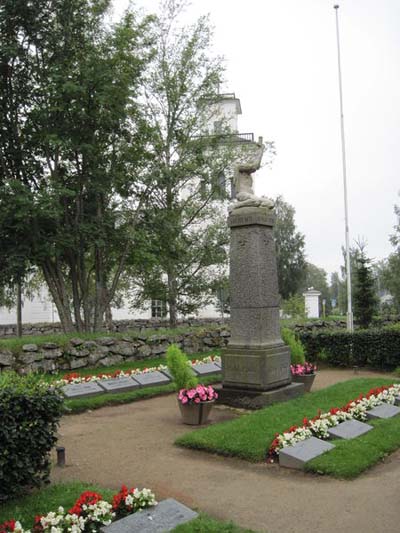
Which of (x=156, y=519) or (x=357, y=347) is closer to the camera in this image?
(x=156, y=519)

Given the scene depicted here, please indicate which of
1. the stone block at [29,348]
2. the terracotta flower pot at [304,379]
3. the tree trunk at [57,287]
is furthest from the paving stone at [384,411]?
the tree trunk at [57,287]

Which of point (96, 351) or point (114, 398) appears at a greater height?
point (96, 351)

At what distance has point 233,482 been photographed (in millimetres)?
5965

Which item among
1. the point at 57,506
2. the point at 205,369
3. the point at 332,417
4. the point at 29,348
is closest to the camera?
the point at 57,506

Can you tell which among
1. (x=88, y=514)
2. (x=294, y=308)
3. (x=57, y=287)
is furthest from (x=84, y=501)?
(x=294, y=308)

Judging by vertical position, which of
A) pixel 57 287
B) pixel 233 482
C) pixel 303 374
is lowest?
pixel 233 482

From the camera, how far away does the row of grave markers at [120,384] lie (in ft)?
35.1

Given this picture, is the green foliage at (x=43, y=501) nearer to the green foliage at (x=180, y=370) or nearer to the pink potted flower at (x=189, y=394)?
the pink potted flower at (x=189, y=394)

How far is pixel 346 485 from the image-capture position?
574cm

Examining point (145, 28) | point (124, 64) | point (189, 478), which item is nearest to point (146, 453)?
point (189, 478)

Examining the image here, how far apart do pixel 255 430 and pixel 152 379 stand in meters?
5.08

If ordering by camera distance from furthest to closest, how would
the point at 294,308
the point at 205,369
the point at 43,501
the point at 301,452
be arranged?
the point at 294,308, the point at 205,369, the point at 301,452, the point at 43,501

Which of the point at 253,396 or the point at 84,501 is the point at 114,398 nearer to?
the point at 253,396

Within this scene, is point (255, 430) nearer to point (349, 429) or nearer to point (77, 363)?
point (349, 429)
